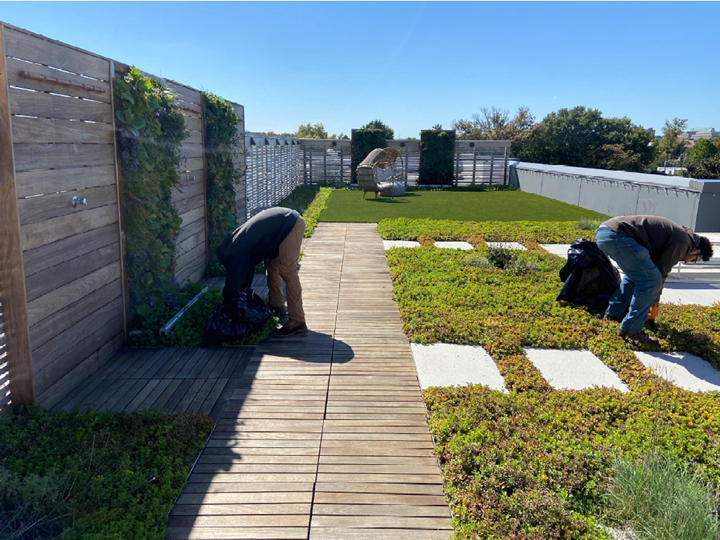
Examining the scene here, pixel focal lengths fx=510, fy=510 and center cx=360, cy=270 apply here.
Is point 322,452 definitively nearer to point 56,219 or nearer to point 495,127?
point 56,219

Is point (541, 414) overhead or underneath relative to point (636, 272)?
underneath

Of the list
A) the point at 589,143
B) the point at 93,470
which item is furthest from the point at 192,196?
the point at 589,143

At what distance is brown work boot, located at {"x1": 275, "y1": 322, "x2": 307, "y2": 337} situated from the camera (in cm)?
522

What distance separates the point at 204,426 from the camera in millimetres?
3498

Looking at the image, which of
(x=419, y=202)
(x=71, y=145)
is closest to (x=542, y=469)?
(x=71, y=145)

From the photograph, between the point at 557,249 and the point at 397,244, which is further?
the point at 397,244

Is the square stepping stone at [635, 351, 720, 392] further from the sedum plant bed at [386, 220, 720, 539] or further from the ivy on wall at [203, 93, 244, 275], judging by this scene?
the ivy on wall at [203, 93, 244, 275]

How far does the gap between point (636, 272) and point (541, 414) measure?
2.27 meters

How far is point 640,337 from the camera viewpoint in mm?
5207

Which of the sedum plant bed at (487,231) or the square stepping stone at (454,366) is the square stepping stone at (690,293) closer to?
the sedum plant bed at (487,231)

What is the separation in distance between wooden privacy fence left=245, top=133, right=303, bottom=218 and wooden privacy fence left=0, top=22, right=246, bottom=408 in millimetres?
3372

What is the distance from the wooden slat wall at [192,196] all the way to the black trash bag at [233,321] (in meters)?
1.54

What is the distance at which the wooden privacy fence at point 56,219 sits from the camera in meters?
3.27

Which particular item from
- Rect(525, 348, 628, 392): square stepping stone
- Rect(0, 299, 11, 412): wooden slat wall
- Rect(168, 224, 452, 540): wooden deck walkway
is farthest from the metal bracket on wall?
Rect(525, 348, 628, 392): square stepping stone
